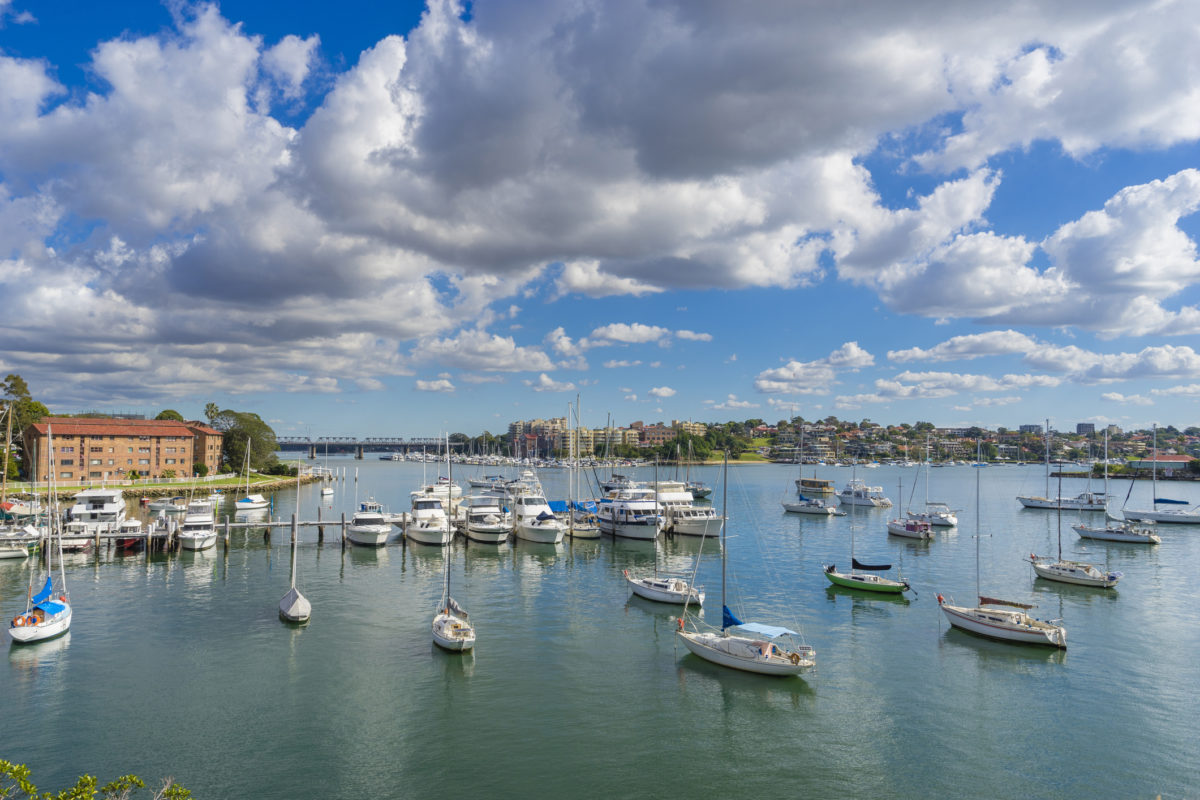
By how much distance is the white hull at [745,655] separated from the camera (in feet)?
109

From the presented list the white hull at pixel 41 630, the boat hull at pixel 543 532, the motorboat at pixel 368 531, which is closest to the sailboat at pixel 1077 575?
the boat hull at pixel 543 532

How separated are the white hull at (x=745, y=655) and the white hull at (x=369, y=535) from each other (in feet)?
142

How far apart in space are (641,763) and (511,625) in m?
18.7

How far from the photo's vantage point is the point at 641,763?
25.2 m

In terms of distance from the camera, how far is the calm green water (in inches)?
965

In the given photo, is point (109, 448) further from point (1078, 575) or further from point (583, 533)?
point (1078, 575)

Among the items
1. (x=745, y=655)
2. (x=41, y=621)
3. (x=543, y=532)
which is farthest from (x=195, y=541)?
(x=745, y=655)

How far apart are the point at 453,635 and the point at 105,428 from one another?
127 m

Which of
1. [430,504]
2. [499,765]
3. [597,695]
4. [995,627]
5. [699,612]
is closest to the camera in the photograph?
[499,765]

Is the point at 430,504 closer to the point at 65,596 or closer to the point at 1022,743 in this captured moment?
the point at 65,596

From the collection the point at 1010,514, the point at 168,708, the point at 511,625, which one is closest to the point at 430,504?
the point at 511,625

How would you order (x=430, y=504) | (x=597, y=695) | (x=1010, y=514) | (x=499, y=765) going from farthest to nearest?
(x=1010, y=514) < (x=430, y=504) < (x=597, y=695) < (x=499, y=765)

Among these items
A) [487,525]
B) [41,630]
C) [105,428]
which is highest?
[105,428]

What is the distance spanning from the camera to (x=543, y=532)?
2862 inches
